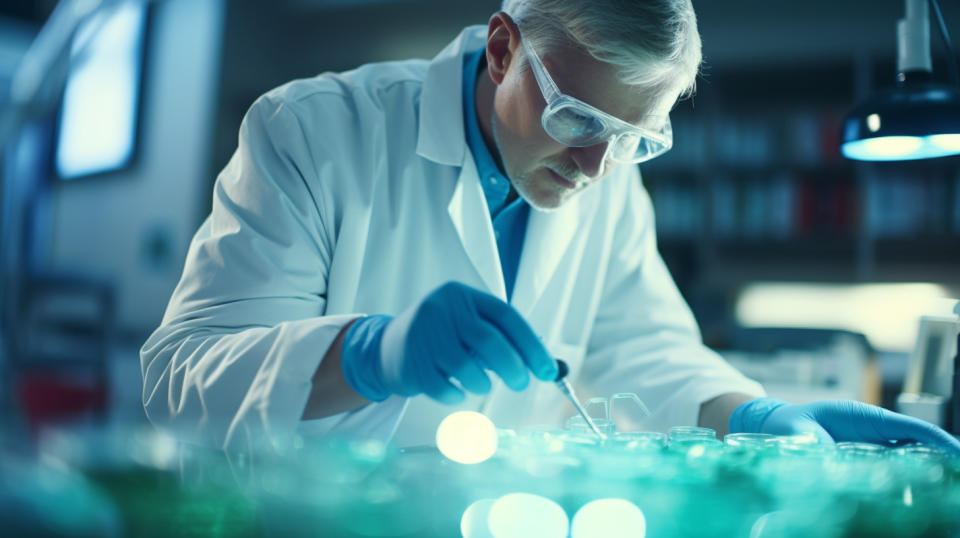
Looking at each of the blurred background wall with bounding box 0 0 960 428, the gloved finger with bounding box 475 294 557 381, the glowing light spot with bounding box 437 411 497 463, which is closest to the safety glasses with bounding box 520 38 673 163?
the gloved finger with bounding box 475 294 557 381

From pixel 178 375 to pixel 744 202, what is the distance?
156 inches

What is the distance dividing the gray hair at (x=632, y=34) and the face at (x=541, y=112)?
0.06 ft

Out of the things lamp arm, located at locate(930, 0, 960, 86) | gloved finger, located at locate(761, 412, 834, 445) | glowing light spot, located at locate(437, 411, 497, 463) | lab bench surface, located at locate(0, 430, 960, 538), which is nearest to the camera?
lab bench surface, located at locate(0, 430, 960, 538)

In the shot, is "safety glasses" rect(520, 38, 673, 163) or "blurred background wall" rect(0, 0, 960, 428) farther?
"blurred background wall" rect(0, 0, 960, 428)

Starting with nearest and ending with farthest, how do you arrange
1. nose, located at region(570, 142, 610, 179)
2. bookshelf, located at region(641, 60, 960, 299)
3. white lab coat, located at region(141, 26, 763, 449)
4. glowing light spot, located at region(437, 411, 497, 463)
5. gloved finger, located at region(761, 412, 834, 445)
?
glowing light spot, located at region(437, 411, 497, 463) < white lab coat, located at region(141, 26, 763, 449) < gloved finger, located at region(761, 412, 834, 445) < nose, located at region(570, 142, 610, 179) < bookshelf, located at region(641, 60, 960, 299)

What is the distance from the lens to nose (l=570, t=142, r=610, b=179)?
1.09 metres

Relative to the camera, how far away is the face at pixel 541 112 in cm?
102

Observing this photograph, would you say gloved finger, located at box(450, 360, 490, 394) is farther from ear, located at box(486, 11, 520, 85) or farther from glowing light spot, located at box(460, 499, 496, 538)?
ear, located at box(486, 11, 520, 85)

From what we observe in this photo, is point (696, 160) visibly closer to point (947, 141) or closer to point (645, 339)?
point (645, 339)

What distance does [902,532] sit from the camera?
0.60m

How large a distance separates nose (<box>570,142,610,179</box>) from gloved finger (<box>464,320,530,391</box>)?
43cm

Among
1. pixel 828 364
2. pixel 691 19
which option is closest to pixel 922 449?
pixel 691 19

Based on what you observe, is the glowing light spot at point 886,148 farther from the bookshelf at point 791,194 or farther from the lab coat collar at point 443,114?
the bookshelf at point 791,194

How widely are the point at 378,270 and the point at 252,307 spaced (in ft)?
0.93
